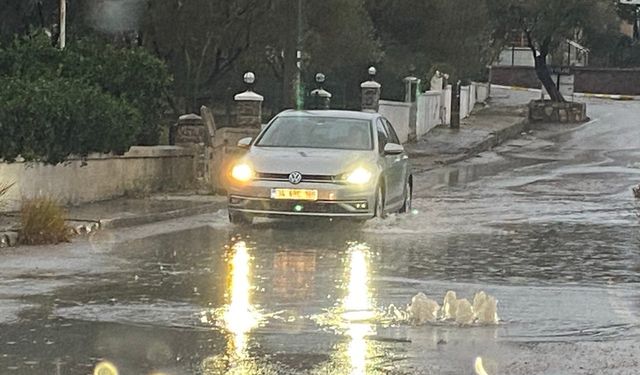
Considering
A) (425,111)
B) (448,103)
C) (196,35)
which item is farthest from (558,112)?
(196,35)

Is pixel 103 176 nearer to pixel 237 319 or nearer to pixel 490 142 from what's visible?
pixel 237 319

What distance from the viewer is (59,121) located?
18.0 m

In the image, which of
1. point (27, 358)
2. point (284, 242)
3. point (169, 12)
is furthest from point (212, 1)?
point (27, 358)

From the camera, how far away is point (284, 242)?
50.7ft

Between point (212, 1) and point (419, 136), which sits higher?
point (212, 1)

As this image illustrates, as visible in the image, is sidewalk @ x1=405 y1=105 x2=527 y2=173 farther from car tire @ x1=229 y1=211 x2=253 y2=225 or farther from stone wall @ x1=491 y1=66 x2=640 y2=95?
stone wall @ x1=491 y1=66 x2=640 y2=95

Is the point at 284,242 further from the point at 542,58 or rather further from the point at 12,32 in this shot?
the point at 542,58

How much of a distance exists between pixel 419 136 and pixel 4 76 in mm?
21123

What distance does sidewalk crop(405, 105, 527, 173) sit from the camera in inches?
1315

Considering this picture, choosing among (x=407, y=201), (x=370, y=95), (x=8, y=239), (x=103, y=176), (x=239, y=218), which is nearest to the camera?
(x=8, y=239)

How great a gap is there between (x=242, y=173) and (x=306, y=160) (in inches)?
32.1

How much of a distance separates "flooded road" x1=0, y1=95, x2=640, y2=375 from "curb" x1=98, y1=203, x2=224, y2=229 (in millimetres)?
272

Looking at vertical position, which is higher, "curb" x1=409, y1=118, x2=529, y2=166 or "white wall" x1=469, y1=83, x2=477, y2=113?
"white wall" x1=469, y1=83, x2=477, y2=113

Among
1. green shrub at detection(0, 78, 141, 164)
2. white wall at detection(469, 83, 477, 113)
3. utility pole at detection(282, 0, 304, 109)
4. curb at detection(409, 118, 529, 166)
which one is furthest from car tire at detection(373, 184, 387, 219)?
Answer: white wall at detection(469, 83, 477, 113)
